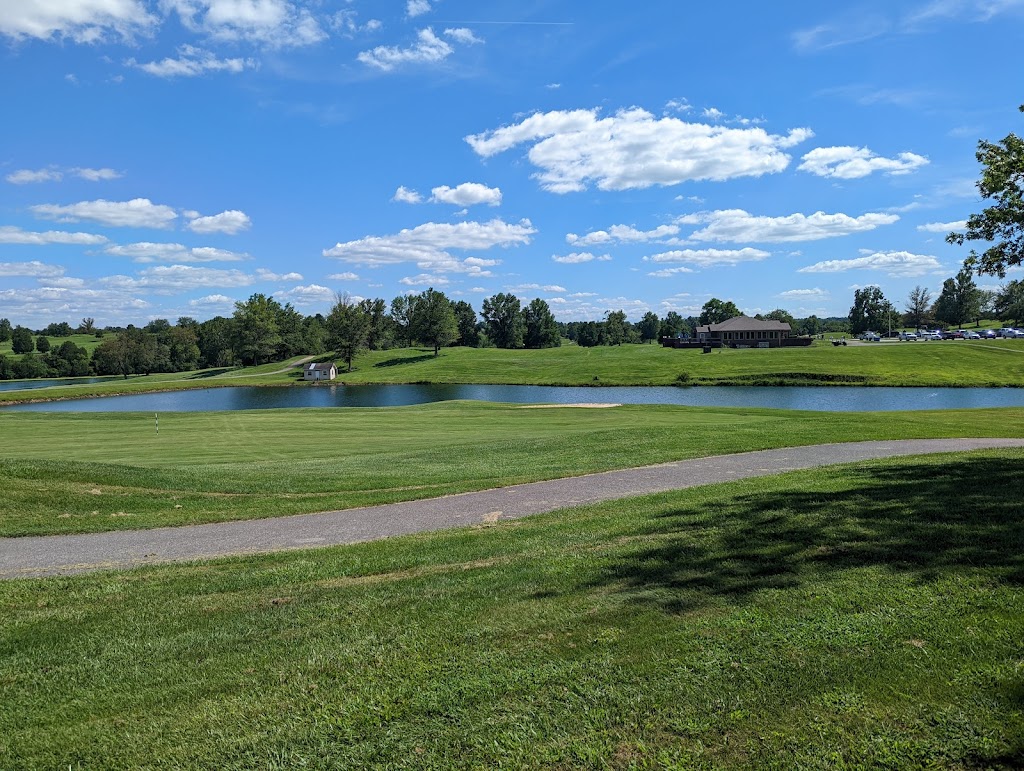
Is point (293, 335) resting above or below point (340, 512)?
above

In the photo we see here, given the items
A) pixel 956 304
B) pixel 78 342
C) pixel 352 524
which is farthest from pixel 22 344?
pixel 956 304

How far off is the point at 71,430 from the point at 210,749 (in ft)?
109

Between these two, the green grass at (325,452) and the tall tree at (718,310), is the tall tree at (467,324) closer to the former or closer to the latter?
the tall tree at (718,310)

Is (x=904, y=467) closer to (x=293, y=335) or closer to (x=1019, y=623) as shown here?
(x=1019, y=623)

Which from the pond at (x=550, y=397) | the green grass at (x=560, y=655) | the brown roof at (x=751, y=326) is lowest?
the pond at (x=550, y=397)

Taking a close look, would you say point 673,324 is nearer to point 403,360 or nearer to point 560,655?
point 403,360

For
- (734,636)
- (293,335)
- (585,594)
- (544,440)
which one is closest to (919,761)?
(734,636)

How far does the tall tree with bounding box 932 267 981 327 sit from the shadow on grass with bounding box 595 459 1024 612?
170 metres

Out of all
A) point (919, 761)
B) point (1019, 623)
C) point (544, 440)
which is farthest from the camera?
point (544, 440)

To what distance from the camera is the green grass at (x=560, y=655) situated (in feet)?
12.9

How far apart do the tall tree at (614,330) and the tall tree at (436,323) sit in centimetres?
6190

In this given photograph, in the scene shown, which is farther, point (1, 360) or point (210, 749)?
point (1, 360)

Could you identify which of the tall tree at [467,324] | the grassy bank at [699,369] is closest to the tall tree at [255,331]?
the grassy bank at [699,369]

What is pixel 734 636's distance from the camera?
5.10m
